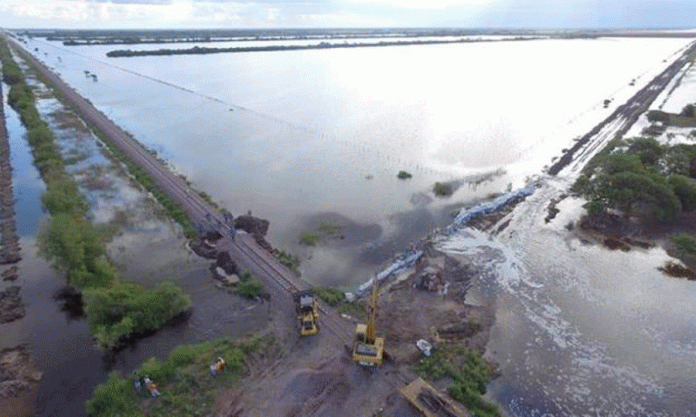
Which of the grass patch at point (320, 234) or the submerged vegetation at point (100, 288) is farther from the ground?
the submerged vegetation at point (100, 288)

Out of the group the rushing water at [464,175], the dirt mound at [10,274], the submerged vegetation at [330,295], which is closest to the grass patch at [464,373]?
the rushing water at [464,175]

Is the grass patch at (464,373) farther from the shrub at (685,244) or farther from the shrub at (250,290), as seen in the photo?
the shrub at (685,244)

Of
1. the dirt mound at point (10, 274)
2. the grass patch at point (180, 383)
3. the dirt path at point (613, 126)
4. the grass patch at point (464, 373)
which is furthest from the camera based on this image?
the dirt path at point (613, 126)

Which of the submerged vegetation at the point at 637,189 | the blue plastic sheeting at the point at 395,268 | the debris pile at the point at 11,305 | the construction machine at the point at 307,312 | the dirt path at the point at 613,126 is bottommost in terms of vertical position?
the dirt path at the point at 613,126

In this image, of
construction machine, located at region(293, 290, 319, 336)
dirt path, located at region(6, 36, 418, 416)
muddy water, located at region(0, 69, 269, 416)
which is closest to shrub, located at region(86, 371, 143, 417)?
muddy water, located at region(0, 69, 269, 416)

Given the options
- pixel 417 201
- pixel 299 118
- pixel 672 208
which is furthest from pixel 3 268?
pixel 672 208

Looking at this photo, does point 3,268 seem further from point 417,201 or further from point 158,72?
point 158,72
